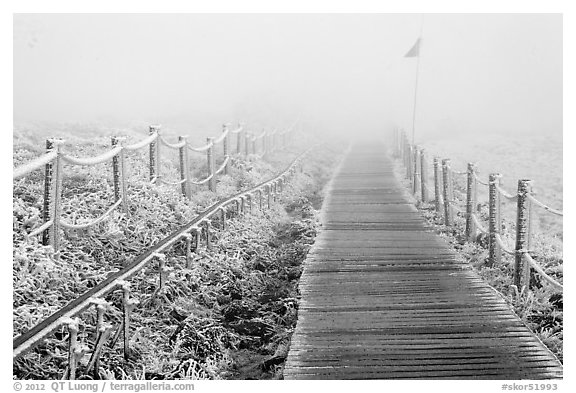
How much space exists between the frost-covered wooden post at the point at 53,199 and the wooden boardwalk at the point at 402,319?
2.63m

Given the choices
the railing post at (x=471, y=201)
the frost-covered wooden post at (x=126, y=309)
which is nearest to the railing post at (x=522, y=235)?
the railing post at (x=471, y=201)

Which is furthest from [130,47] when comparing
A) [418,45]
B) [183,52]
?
[418,45]

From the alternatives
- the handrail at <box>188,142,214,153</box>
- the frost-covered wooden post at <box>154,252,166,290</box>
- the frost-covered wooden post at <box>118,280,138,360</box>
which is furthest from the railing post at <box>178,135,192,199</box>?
the frost-covered wooden post at <box>118,280,138,360</box>

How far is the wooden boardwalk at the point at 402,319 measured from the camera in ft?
16.7

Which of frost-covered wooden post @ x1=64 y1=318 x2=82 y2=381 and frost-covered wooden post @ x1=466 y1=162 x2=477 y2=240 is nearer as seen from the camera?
frost-covered wooden post @ x1=64 y1=318 x2=82 y2=381

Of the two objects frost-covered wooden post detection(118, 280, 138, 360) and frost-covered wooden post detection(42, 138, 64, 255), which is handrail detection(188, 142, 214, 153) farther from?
frost-covered wooden post detection(118, 280, 138, 360)

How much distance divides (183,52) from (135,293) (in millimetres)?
48615

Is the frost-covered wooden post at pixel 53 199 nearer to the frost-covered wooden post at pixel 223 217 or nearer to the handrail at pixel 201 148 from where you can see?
the frost-covered wooden post at pixel 223 217

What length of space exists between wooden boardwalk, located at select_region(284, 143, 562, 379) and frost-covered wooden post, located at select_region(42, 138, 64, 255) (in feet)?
8.63

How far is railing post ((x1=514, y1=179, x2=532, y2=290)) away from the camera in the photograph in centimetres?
686

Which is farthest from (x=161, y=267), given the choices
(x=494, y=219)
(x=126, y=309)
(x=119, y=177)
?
(x=494, y=219)

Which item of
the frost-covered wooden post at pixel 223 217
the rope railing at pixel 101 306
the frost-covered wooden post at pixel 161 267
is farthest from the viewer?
the frost-covered wooden post at pixel 223 217

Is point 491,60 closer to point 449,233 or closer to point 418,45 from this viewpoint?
point 418,45
